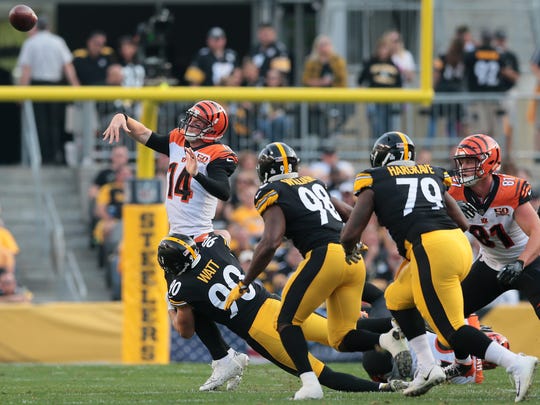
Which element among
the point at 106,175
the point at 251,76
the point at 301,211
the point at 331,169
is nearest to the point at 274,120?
the point at 251,76

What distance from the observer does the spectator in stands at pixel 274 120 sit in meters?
16.6

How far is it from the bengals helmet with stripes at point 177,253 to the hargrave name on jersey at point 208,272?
99 mm

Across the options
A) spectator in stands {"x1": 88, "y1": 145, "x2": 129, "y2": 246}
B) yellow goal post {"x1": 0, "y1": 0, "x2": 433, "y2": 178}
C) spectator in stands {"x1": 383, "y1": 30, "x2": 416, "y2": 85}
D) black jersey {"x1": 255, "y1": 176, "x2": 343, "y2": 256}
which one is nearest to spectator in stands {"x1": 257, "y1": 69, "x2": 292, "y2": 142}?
spectator in stands {"x1": 383, "y1": 30, "x2": 416, "y2": 85}

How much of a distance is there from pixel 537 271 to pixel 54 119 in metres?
9.55

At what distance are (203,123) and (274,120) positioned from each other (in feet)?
24.1

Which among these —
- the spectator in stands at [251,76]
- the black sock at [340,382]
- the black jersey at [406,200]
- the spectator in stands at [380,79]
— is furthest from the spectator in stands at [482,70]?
the black sock at [340,382]

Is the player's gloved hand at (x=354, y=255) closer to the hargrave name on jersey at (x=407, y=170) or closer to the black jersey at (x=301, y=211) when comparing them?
the black jersey at (x=301, y=211)

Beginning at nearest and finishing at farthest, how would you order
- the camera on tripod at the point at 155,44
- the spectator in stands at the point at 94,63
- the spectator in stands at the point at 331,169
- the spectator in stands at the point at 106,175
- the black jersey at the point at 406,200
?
the black jersey at the point at 406,200 → the camera on tripod at the point at 155,44 → the spectator in stands at the point at 331,169 → the spectator in stands at the point at 106,175 → the spectator in stands at the point at 94,63

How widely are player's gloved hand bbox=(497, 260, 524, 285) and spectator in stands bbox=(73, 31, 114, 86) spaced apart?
895 centimetres

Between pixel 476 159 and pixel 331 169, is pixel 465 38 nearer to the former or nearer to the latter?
pixel 331 169

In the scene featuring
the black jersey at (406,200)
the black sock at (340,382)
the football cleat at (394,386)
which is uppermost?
the black jersey at (406,200)

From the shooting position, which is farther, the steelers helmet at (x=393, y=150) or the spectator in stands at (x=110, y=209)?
the spectator in stands at (x=110, y=209)

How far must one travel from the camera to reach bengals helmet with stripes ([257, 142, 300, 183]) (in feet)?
28.9

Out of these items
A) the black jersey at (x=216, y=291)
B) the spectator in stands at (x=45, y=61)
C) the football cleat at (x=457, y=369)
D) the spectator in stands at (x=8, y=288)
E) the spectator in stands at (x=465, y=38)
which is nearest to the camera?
the black jersey at (x=216, y=291)
